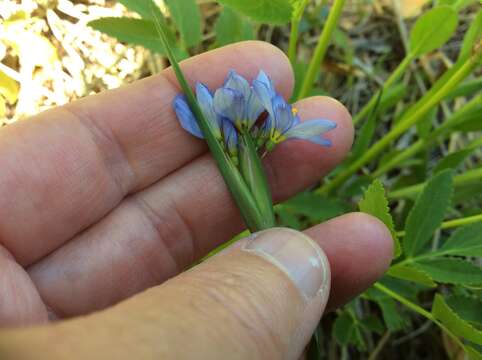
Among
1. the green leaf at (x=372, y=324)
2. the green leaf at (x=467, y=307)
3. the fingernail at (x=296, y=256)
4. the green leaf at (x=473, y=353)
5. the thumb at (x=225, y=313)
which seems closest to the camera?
the thumb at (x=225, y=313)

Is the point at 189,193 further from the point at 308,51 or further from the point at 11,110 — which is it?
the point at 308,51

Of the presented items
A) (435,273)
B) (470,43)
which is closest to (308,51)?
(470,43)

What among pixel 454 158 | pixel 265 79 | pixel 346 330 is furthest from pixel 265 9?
pixel 346 330

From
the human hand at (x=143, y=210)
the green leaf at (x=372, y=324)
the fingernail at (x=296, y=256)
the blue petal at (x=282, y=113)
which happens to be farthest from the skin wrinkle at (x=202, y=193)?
the green leaf at (x=372, y=324)

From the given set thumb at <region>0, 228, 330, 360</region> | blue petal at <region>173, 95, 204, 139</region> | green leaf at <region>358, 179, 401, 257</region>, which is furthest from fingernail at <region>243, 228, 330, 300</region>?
blue petal at <region>173, 95, 204, 139</region>

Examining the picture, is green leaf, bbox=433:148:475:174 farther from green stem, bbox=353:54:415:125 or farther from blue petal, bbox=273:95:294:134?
blue petal, bbox=273:95:294:134

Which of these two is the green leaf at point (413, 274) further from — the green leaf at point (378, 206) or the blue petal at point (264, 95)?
the blue petal at point (264, 95)
